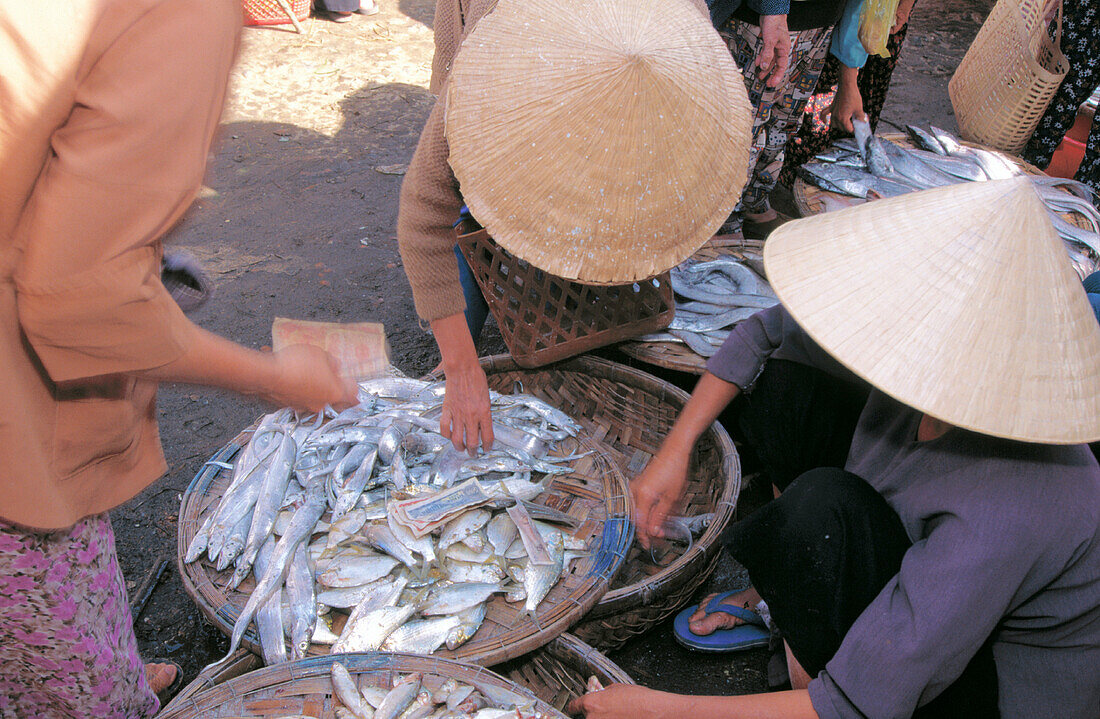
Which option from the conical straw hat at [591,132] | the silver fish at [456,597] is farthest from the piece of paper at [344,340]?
the silver fish at [456,597]

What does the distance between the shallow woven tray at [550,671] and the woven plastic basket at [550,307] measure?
3.40ft

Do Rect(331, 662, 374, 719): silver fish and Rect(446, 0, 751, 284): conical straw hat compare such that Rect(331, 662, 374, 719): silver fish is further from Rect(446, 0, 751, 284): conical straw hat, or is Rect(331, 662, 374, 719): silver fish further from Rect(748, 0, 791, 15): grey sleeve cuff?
Rect(748, 0, 791, 15): grey sleeve cuff

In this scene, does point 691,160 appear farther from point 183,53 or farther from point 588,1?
point 183,53

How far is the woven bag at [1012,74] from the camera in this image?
4125 millimetres

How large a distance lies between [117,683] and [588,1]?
6.27ft

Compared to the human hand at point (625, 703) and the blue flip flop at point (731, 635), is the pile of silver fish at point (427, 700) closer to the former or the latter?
the human hand at point (625, 703)

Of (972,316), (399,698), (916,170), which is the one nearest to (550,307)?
(399,698)

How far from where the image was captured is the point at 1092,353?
1.34 m

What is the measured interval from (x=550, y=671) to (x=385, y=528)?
59 cm

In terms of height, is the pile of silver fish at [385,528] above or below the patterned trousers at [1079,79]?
below

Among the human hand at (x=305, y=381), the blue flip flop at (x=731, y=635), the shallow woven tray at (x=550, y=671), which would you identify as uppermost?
the human hand at (x=305, y=381)

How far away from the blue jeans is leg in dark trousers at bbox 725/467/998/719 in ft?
5.09

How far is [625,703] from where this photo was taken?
1.61m

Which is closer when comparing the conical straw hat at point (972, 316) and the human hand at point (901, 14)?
the conical straw hat at point (972, 316)
